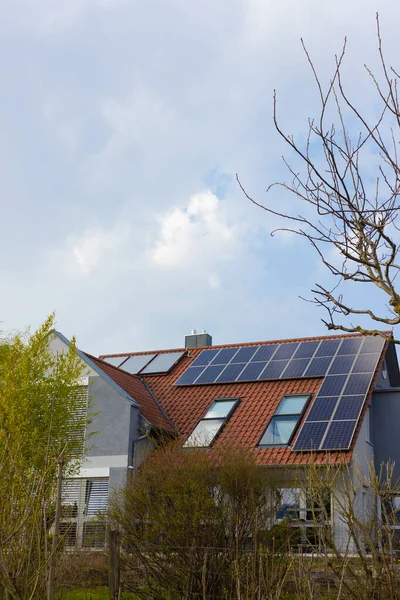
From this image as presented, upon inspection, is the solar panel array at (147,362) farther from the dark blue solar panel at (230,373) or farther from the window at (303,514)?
the window at (303,514)

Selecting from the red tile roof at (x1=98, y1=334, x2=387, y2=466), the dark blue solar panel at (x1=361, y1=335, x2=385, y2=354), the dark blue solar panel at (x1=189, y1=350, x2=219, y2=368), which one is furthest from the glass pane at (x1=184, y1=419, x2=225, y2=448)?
the dark blue solar panel at (x1=361, y1=335, x2=385, y2=354)

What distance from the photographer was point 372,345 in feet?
70.4

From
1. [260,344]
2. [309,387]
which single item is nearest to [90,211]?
[309,387]

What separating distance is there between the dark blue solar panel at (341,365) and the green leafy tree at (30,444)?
6.95 m

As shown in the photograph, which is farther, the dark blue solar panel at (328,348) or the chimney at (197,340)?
the chimney at (197,340)

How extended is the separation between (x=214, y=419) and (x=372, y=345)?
5195mm

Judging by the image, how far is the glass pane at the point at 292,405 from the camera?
19.3 metres

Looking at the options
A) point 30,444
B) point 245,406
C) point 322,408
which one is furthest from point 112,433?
point 30,444

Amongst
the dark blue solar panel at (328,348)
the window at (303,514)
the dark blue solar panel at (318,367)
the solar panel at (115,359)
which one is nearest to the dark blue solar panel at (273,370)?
the dark blue solar panel at (318,367)

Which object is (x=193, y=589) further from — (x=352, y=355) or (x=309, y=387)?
(x=352, y=355)

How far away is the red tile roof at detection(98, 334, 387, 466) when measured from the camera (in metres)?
17.7

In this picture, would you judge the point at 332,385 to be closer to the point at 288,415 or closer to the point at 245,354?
the point at 288,415

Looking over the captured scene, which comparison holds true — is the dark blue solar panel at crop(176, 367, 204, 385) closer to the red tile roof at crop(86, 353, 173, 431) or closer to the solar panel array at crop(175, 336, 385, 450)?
the solar panel array at crop(175, 336, 385, 450)

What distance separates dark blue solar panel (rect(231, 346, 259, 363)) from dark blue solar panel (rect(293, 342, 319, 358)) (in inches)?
64.7
